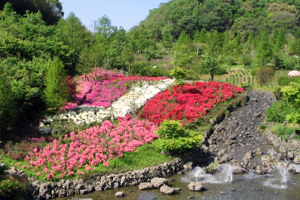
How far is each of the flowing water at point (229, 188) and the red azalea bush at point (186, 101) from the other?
297 inches

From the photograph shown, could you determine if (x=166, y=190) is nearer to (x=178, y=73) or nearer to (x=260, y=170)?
(x=260, y=170)

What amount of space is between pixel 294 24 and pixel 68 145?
95123mm

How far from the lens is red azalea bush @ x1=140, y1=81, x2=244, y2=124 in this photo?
25625 mm

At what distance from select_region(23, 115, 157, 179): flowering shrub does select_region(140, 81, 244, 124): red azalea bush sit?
9.02 ft

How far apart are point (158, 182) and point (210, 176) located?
11.3 ft

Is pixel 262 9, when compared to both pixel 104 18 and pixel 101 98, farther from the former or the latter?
pixel 101 98

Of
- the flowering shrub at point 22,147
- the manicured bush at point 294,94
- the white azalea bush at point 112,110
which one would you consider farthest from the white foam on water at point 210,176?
the flowering shrub at point 22,147

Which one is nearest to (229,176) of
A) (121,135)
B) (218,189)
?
(218,189)

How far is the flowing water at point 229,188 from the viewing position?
616 inches

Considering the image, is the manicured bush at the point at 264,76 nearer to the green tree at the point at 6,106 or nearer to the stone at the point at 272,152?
the stone at the point at 272,152

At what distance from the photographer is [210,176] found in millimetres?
18047

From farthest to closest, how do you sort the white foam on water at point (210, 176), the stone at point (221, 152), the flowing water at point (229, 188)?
the stone at point (221, 152), the white foam on water at point (210, 176), the flowing water at point (229, 188)

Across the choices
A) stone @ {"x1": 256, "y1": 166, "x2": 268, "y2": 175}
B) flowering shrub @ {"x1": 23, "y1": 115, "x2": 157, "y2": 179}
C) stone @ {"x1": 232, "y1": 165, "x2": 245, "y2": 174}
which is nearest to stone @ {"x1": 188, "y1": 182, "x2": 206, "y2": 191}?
stone @ {"x1": 232, "y1": 165, "x2": 245, "y2": 174}

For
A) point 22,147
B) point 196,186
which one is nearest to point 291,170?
point 196,186
